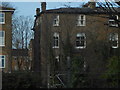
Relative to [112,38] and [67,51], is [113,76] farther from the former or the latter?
[112,38]

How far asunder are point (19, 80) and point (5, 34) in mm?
29090

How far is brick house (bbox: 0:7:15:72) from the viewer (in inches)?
1593

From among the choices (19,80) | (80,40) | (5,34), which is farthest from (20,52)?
(19,80)

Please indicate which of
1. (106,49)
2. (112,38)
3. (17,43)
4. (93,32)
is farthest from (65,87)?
(17,43)

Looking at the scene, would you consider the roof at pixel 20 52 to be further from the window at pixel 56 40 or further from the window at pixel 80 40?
the window at pixel 80 40

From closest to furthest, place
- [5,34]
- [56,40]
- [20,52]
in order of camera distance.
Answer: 1. [56,40]
2. [5,34]
3. [20,52]

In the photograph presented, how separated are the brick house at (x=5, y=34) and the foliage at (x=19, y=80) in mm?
27588

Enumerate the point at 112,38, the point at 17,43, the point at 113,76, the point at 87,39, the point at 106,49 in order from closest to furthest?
the point at 113,76, the point at 106,49, the point at 112,38, the point at 87,39, the point at 17,43

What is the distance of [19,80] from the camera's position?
12.7m

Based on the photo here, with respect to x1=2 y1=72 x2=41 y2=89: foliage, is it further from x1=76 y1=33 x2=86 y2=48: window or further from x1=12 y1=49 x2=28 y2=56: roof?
x1=12 y1=49 x2=28 y2=56: roof

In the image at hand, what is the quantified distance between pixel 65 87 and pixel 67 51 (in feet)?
71.8

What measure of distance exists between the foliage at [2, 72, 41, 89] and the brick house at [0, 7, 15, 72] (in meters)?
27.6

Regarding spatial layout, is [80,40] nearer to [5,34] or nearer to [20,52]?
[20,52]

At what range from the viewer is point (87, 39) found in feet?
128
